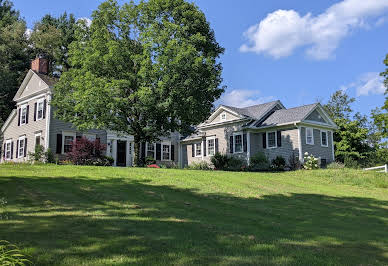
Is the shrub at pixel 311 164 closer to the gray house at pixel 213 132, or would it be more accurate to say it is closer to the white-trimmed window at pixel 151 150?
the gray house at pixel 213 132

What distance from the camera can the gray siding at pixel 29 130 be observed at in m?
28.8

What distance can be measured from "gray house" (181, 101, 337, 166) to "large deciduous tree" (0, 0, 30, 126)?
64.3ft

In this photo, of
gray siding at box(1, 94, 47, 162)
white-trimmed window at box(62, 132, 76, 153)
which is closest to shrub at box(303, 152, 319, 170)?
white-trimmed window at box(62, 132, 76, 153)

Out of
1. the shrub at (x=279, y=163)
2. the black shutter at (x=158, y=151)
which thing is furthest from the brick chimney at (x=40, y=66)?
the shrub at (x=279, y=163)

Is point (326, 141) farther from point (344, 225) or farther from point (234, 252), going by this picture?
point (234, 252)

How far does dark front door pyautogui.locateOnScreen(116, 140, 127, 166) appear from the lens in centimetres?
3155

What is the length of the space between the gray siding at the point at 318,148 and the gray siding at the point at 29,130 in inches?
778

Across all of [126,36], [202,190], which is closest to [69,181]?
[202,190]

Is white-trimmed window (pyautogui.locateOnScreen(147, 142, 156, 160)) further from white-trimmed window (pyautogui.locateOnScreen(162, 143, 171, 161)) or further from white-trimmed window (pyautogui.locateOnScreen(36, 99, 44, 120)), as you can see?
white-trimmed window (pyautogui.locateOnScreen(36, 99, 44, 120))

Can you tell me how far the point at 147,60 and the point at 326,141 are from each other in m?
17.1

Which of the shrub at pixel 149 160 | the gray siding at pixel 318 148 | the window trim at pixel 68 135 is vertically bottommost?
the shrub at pixel 149 160

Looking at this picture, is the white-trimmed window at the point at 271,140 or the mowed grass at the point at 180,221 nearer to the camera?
the mowed grass at the point at 180,221

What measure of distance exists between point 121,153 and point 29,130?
298 inches

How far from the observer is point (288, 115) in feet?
97.5
